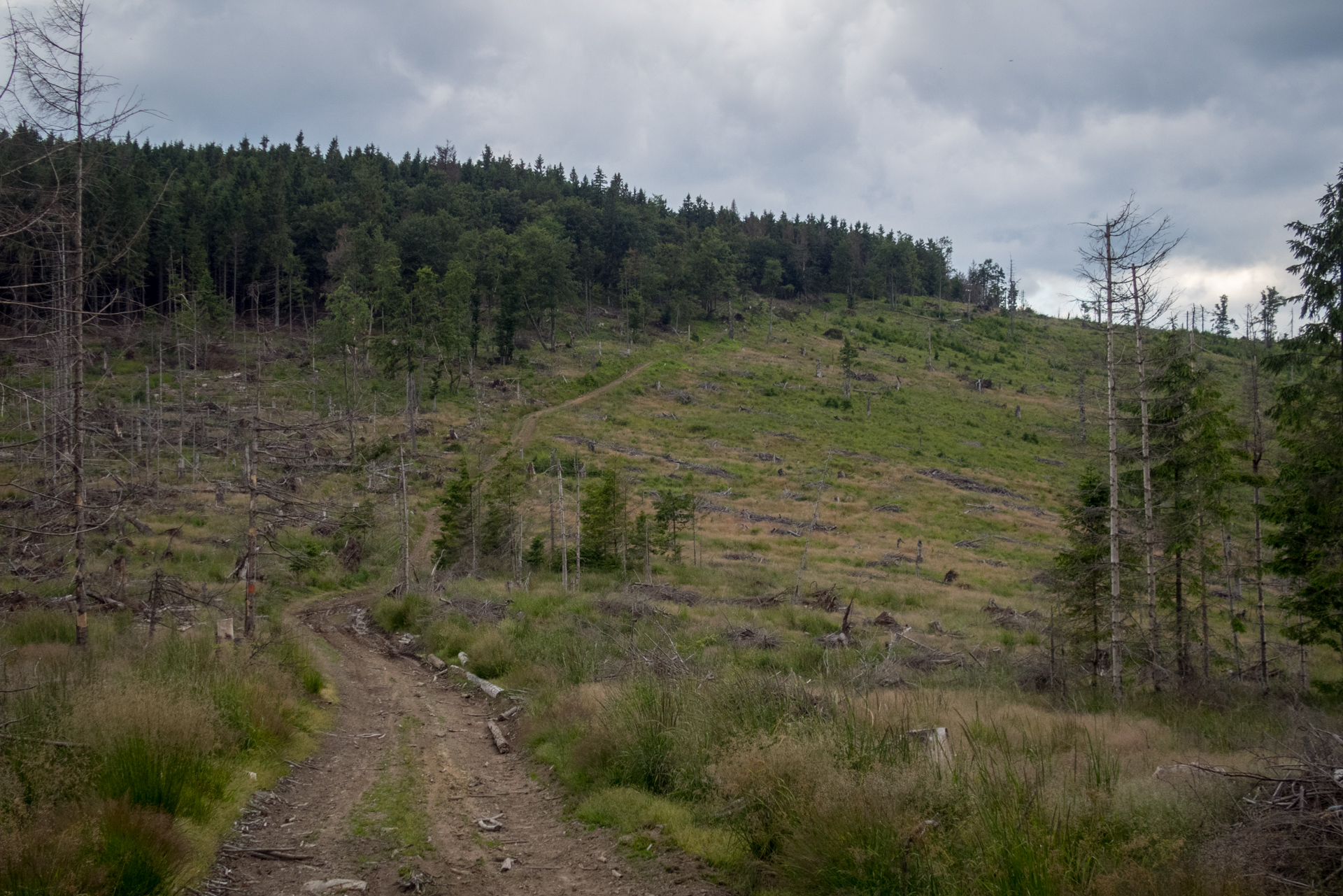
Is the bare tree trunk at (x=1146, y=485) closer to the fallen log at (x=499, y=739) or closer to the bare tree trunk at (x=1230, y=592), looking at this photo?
the bare tree trunk at (x=1230, y=592)

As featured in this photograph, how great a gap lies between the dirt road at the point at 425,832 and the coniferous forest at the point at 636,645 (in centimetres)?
6

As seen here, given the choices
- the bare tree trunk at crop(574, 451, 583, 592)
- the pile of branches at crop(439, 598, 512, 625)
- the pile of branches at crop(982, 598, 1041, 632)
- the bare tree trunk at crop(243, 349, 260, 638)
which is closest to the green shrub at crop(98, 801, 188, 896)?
the bare tree trunk at crop(243, 349, 260, 638)

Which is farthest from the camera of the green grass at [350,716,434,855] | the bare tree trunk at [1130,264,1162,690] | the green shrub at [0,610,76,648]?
the bare tree trunk at [1130,264,1162,690]

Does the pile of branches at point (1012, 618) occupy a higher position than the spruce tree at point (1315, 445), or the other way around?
the spruce tree at point (1315, 445)

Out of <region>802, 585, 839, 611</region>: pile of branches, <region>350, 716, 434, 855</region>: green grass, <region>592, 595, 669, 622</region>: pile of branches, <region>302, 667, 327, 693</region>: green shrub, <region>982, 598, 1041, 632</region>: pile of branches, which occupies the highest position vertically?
<region>350, 716, 434, 855</region>: green grass

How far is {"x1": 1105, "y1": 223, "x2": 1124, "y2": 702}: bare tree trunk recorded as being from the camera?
53.3 ft

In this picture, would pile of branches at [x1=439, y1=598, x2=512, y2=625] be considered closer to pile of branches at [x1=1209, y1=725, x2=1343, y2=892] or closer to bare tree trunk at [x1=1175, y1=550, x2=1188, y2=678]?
pile of branches at [x1=1209, y1=725, x2=1343, y2=892]

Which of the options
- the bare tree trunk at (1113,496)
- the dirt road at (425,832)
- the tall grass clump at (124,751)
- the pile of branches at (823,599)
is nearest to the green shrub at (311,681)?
the dirt road at (425,832)

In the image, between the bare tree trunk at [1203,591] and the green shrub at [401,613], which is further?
the green shrub at [401,613]

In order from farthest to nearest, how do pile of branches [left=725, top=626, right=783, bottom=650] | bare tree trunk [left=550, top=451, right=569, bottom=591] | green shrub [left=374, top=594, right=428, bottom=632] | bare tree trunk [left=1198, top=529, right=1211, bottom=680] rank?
bare tree trunk [left=550, top=451, right=569, bottom=591], green shrub [left=374, top=594, right=428, bottom=632], pile of branches [left=725, top=626, right=783, bottom=650], bare tree trunk [left=1198, top=529, right=1211, bottom=680]

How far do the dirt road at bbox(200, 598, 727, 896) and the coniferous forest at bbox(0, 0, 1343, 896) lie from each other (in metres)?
0.06

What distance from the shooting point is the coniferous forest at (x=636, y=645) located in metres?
5.74

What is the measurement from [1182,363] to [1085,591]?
276 inches

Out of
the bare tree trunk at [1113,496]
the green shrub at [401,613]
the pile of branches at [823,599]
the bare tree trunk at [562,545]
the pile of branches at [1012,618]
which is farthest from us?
the bare tree trunk at [562,545]
